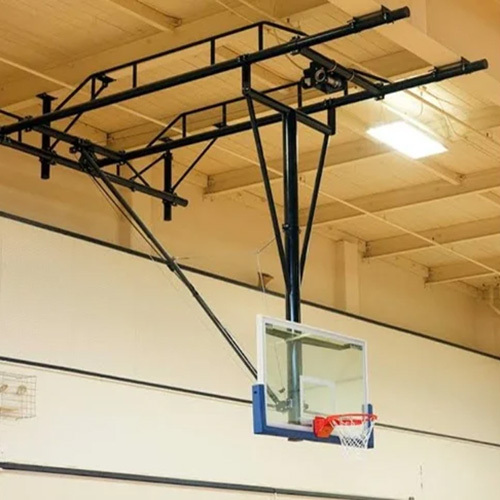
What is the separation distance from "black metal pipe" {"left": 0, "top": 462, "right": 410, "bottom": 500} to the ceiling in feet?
10.5

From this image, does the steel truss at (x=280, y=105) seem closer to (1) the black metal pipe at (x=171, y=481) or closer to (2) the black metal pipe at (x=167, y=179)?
(2) the black metal pipe at (x=167, y=179)

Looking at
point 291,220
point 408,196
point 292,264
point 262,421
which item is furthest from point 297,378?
point 408,196

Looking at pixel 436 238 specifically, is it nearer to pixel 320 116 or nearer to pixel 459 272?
pixel 459 272

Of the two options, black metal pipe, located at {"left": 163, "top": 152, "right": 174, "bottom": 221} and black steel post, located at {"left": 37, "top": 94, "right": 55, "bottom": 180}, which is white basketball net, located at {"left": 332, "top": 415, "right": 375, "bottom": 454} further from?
black steel post, located at {"left": 37, "top": 94, "right": 55, "bottom": 180}

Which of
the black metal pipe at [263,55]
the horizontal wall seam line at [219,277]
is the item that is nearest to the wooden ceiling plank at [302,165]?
the horizontal wall seam line at [219,277]

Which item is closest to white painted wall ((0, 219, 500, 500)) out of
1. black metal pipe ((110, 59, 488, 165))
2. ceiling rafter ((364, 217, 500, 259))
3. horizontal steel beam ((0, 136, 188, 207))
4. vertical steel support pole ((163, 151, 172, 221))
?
vertical steel support pole ((163, 151, 172, 221))

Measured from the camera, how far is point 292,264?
778 cm

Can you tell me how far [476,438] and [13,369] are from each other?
330 inches

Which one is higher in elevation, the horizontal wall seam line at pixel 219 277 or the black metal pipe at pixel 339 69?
the black metal pipe at pixel 339 69

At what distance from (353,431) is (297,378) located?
0.74 meters

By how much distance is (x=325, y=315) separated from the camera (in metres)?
12.8

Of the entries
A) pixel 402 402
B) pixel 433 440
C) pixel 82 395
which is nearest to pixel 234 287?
pixel 82 395

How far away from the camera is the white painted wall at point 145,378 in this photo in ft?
30.0

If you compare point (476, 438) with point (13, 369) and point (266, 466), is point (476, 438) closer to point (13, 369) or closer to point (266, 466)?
point (266, 466)
